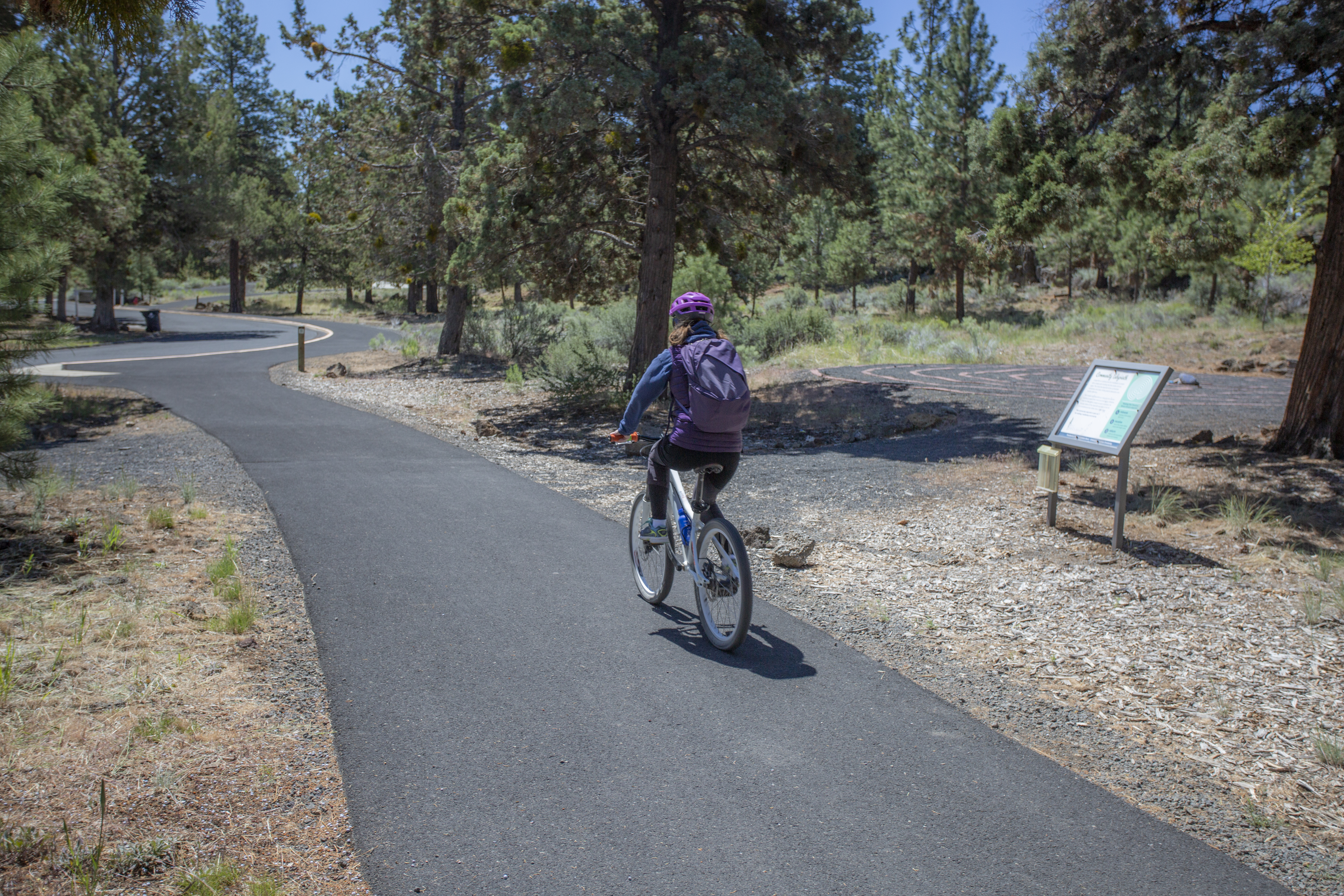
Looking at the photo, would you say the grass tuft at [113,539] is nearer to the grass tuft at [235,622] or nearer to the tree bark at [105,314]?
the grass tuft at [235,622]

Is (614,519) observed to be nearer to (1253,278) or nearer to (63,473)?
(63,473)

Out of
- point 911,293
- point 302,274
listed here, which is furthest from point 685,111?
point 302,274

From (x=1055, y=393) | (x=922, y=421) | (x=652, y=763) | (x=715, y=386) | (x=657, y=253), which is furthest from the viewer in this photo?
(x=1055, y=393)

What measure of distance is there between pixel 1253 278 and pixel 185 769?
39197mm

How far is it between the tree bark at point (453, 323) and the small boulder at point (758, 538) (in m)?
19.3

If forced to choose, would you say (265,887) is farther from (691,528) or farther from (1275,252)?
(1275,252)

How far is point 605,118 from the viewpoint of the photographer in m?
15.8

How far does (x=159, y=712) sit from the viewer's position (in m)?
4.27

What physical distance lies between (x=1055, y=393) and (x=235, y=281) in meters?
52.2

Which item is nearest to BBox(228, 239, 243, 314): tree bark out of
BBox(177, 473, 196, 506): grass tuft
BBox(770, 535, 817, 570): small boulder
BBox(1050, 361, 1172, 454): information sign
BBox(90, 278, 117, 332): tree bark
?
BBox(90, 278, 117, 332): tree bark

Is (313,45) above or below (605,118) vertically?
above

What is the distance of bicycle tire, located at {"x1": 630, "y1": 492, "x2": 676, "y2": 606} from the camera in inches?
232

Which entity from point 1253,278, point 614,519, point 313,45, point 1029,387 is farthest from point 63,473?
point 1253,278

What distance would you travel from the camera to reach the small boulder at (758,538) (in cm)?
754
